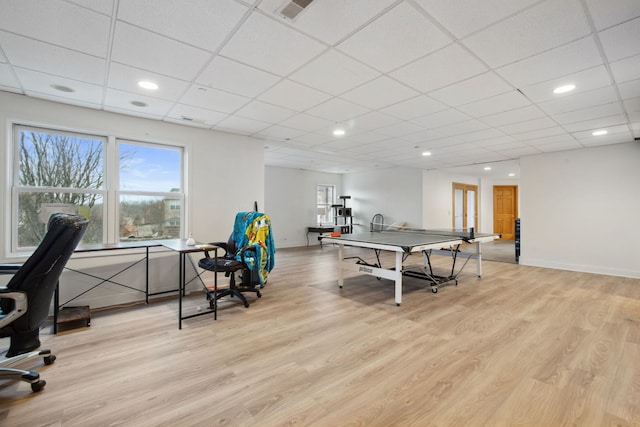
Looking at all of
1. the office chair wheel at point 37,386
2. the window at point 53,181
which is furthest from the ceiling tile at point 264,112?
the office chair wheel at point 37,386

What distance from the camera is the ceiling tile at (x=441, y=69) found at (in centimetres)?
233

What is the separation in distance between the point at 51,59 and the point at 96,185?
1741 millimetres

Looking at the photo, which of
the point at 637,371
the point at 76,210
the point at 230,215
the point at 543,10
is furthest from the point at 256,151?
the point at 637,371

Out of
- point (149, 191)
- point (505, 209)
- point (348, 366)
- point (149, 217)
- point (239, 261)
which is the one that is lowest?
point (348, 366)

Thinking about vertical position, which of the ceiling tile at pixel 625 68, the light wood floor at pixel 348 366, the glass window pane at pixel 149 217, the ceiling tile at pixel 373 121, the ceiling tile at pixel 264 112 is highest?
the ceiling tile at pixel 373 121

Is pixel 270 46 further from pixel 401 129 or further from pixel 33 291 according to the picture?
pixel 401 129

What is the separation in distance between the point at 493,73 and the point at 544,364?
8.35 feet

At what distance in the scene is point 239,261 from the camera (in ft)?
12.0

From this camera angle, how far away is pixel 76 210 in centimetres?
355

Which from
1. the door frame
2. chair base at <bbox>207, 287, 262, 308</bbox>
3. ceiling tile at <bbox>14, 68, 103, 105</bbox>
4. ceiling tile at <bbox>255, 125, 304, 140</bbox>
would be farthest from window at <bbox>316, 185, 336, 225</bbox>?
ceiling tile at <bbox>14, 68, 103, 105</bbox>

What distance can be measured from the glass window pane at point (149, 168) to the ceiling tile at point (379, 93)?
2829mm

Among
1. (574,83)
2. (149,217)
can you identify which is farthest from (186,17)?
(574,83)

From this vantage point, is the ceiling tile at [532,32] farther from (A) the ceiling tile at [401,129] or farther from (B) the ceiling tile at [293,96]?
(A) the ceiling tile at [401,129]

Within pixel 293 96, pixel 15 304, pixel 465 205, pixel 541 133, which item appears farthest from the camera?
pixel 465 205
